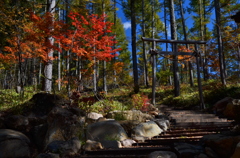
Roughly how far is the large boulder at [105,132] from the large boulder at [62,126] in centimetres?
33

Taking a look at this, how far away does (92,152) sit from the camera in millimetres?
4051

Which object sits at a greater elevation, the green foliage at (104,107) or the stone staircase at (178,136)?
the green foliage at (104,107)

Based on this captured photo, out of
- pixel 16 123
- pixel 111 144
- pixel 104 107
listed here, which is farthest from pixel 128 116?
pixel 16 123

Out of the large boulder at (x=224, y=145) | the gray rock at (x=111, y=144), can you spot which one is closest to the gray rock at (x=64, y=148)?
the gray rock at (x=111, y=144)

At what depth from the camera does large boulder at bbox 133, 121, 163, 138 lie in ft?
17.9

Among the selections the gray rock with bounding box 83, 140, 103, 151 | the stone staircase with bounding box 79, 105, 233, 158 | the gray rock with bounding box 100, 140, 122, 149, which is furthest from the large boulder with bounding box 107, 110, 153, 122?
the gray rock with bounding box 83, 140, 103, 151

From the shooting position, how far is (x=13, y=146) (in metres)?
4.61

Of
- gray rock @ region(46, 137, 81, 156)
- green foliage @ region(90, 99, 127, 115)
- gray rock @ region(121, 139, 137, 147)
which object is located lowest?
gray rock @ region(121, 139, 137, 147)

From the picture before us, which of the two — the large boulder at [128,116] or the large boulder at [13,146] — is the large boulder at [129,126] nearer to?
the large boulder at [128,116]

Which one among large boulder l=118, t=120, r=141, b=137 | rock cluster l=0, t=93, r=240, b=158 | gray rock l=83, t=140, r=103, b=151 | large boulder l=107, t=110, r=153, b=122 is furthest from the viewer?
large boulder l=107, t=110, r=153, b=122

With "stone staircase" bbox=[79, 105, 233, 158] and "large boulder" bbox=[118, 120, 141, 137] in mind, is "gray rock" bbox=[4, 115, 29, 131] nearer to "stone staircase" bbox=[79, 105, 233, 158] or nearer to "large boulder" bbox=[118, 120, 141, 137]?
"stone staircase" bbox=[79, 105, 233, 158]

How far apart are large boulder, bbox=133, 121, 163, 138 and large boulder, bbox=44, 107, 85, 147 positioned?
69.5 inches

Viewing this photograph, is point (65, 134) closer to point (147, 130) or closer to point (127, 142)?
point (127, 142)

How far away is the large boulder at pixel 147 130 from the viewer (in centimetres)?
545
